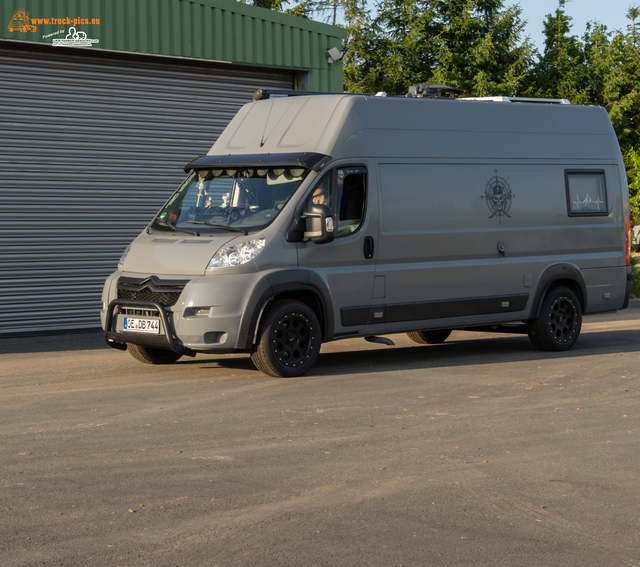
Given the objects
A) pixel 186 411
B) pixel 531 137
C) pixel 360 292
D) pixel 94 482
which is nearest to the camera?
pixel 94 482

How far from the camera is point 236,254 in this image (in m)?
9.13

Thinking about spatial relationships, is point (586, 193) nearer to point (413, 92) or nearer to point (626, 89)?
point (413, 92)

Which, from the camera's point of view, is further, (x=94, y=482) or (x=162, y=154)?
(x=162, y=154)

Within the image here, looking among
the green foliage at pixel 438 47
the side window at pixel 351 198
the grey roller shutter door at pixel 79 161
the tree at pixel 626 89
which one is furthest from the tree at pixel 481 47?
the side window at pixel 351 198

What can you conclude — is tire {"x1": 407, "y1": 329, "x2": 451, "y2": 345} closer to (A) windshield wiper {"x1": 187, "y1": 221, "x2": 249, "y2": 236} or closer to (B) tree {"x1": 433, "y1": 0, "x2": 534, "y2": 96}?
(A) windshield wiper {"x1": 187, "y1": 221, "x2": 249, "y2": 236}

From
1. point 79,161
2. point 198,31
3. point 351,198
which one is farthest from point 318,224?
point 198,31

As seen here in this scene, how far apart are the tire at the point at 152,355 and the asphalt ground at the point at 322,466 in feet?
0.62

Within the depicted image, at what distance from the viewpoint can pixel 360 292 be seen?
9977 millimetres

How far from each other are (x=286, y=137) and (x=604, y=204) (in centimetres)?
437

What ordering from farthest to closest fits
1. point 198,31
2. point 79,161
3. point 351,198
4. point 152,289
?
1. point 198,31
2. point 79,161
3. point 351,198
4. point 152,289

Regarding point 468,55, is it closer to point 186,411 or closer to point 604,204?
point 604,204

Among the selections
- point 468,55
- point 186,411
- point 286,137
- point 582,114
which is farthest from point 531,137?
point 468,55

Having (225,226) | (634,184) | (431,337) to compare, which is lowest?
(431,337)

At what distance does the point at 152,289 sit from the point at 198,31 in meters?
7.87
